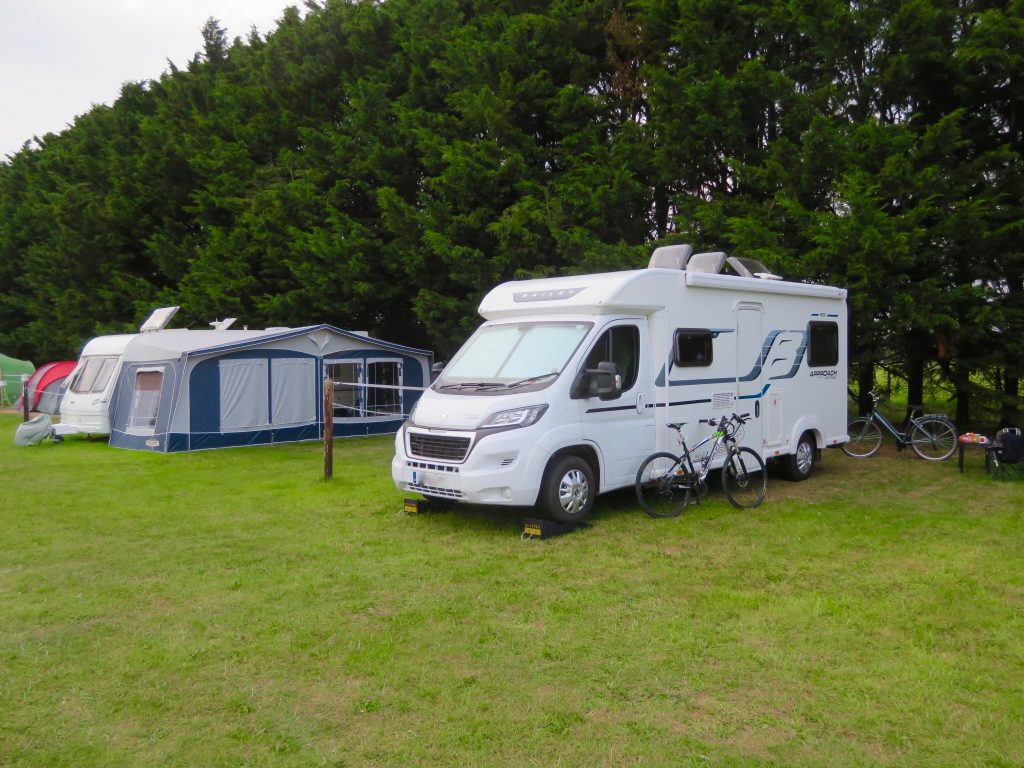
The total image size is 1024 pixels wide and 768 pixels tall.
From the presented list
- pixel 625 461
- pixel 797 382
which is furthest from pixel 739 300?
pixel 625 461

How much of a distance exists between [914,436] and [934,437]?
276 millimetres

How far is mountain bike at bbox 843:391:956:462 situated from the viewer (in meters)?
12.2

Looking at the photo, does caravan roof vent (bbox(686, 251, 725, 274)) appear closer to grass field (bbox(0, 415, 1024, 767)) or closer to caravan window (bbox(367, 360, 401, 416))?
grass field (bbox(0, 415, 1024, 767))

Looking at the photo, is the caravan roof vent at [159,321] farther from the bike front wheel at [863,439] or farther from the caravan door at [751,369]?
the bike front wheel at [863,439]

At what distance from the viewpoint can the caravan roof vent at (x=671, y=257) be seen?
938 cm

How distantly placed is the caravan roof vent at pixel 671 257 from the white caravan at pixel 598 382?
0.01m

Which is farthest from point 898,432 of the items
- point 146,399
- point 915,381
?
point 146,399

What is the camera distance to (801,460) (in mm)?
10617

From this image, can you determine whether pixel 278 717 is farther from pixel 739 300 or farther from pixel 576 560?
pixel 739 300

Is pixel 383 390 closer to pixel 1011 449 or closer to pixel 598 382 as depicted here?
pixel 598 382

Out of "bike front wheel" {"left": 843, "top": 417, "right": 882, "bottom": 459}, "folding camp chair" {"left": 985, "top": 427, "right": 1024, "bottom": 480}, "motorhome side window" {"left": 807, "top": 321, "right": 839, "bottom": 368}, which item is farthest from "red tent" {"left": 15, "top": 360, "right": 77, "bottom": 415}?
"folding camp chair" {"left": 985, "top": 427, "right": 1024, "bottom": 480}

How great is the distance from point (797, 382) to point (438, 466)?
522 cm

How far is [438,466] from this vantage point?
7.50m

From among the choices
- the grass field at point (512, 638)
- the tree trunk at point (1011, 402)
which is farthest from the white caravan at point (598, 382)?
the tree trunk at point (1011, 402)
